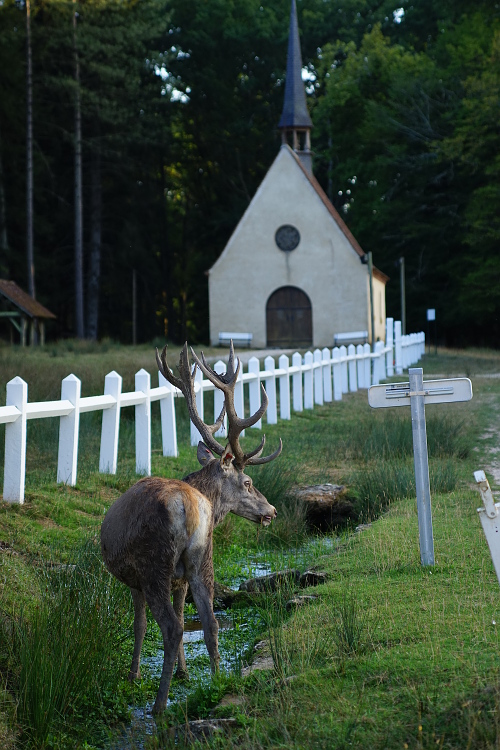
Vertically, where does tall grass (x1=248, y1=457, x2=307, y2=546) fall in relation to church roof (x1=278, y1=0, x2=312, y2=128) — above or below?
below

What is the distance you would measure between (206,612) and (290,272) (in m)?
34.5

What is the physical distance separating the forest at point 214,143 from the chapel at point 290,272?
624 centimetres

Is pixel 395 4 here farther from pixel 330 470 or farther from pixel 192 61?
pixel 330 470

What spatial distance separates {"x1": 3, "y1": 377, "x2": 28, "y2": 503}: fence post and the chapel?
30.5m

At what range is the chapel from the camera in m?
38.2

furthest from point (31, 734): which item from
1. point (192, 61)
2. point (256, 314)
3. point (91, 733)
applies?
point (192, 61)

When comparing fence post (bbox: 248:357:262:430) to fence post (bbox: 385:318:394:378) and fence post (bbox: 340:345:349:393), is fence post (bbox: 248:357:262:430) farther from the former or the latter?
fence post (bbox: 385:318:394:378)

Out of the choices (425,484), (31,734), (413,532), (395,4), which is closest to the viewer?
(31,734)

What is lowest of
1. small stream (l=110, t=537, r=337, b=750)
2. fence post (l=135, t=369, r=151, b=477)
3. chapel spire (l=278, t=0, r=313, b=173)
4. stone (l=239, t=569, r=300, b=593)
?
small stream (l=110, t=537, r=337, b=750)

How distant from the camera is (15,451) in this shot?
777cm

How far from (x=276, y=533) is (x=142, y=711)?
12.6 ft

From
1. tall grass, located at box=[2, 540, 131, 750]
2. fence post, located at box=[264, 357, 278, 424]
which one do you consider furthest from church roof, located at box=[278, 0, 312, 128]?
tall grass, located at box=[2, 540, 131, 750]

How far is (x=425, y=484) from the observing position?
6715mm

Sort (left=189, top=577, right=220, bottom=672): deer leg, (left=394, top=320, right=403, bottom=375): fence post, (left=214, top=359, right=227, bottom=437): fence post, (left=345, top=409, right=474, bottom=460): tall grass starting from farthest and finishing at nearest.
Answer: (left=394, top=320, right=403, bottom=375): fence post → (left=214, top=359, right=227, bottom=437): fence post → (left=345, top=409, right=474, bottom=460): tall grass → (left=189, top=577, right=220, bottom=672): deer leg
